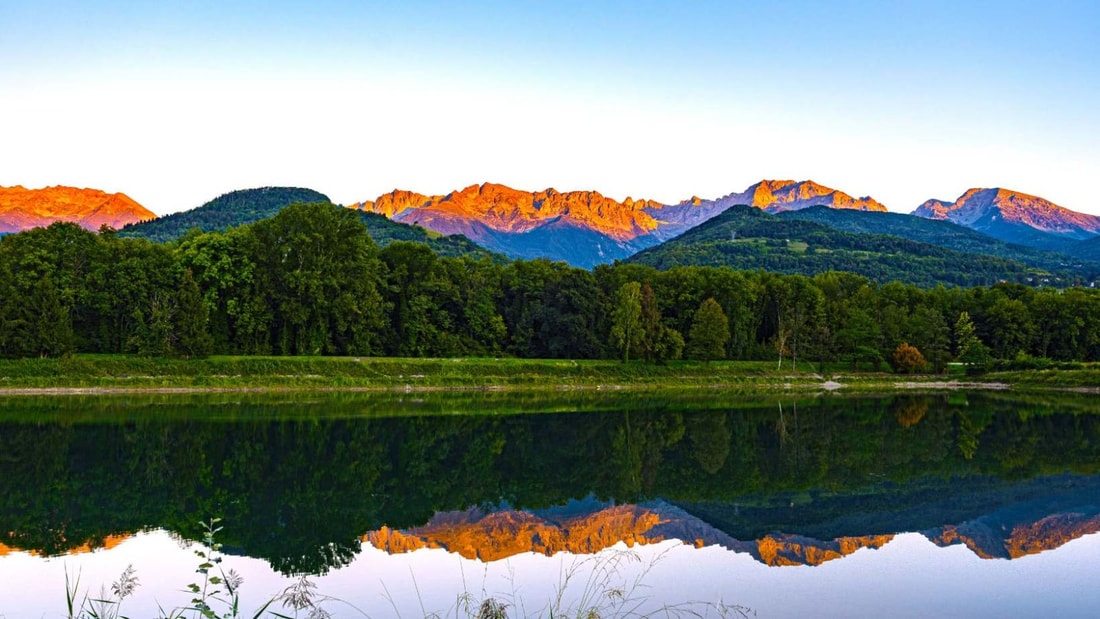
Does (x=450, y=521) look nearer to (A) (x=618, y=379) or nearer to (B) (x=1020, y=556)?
(B) (x=1020, y=556)

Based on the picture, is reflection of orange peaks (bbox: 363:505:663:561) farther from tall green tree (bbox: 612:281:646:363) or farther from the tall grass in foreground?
tall green tree (bbox: 612:281:646:363)

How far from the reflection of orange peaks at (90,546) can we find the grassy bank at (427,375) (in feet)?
142

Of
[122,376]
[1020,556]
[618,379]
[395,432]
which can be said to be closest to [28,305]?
[122,376]

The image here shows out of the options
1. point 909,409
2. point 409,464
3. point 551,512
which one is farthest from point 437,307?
point 551,512

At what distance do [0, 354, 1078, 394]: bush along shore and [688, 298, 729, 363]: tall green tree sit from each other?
52.5 inches

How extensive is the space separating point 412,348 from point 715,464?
49739 mm

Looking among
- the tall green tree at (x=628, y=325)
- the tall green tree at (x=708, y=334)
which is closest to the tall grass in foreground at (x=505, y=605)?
the tall green tree at (x=628, y=325)

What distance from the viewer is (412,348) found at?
79375 millimetres

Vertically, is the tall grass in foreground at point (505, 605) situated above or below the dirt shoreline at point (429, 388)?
above

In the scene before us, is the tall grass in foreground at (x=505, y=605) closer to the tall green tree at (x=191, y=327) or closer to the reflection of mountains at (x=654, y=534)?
the reflection of mountains at (x=654, y=534)

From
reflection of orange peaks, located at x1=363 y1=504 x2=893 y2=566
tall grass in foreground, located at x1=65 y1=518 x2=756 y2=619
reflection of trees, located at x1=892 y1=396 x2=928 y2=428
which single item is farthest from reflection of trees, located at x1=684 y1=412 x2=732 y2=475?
tall grass in foreground, located at x1=65 y1=518 x2=756 y2=619

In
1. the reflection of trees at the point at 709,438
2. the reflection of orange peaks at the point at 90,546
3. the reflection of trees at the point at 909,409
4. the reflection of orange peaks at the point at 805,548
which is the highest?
the reflection of orange peaks at the point at 90,546

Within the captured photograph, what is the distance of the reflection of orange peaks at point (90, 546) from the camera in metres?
18.3

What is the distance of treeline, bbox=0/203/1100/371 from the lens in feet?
220
